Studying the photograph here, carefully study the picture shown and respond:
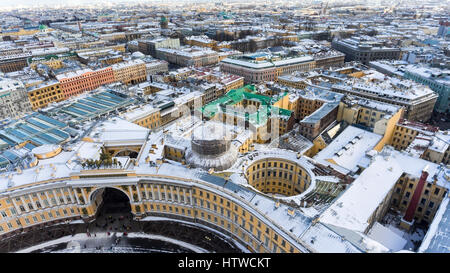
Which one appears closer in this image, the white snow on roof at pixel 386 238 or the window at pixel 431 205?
the white snow on roof at pixel 386 238

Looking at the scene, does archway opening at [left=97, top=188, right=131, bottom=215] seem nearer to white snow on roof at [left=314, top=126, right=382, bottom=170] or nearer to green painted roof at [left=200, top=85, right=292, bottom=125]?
green painted roof at [left=200, top=85, right=292, bottom=125]

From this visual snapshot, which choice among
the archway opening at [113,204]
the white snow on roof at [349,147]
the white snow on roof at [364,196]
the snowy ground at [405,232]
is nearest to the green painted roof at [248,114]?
the white snow on roof at [349,147]

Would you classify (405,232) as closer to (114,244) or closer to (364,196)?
(364,196)

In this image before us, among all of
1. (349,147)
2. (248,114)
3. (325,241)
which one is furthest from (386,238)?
(248,114)

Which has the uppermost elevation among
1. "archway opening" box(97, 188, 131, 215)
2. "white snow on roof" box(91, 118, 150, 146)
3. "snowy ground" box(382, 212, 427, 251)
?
"white snow on roof" box(91, 118, 150, 146)

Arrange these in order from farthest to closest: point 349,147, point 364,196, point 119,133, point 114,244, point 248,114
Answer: point 248,114 → point 119,133 → point 349,147 → point 114,244 → point 364,196

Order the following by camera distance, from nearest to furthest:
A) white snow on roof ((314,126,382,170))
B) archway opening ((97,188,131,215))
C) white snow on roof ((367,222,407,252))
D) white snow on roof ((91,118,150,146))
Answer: white snow on roof ((367,222,407,252))
white snow on roof ((314,126,382,170))
archway opening ((97,188,131,215))
white snow on roof ((91,118,150,146))

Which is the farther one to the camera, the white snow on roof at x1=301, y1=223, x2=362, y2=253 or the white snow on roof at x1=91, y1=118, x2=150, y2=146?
the white snow on roof at x1=91, y1=118, x2=150, y2=146

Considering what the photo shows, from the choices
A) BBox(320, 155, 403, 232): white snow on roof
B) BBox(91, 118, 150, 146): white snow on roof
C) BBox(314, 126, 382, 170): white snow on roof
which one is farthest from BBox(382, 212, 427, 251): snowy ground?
BBox(91, 118, 150, 146): white snow on roof

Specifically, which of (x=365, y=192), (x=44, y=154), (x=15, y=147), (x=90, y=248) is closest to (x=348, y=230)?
(x=365, y=192)

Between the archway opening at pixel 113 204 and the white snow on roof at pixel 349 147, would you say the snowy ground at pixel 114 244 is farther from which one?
the white snow on roof at pixel 349 147

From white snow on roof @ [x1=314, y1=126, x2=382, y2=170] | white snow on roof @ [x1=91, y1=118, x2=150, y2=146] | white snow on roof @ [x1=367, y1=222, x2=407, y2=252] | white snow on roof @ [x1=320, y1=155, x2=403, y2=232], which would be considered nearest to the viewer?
white snow on roof @ [x1=320, y1=155, x2=403, y2=232]

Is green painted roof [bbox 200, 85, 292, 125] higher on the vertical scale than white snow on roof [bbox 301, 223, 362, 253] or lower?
higher
